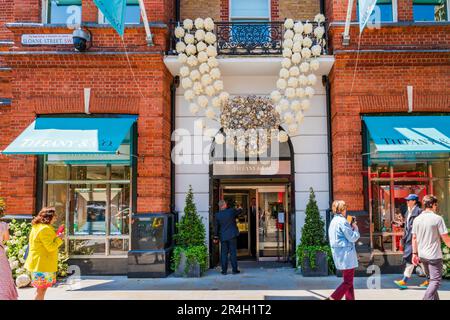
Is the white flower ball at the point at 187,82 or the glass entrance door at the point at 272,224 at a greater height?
the white flower ball at the point at 187,82

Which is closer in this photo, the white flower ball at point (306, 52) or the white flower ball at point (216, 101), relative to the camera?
the white flower ball at point (306, 52)

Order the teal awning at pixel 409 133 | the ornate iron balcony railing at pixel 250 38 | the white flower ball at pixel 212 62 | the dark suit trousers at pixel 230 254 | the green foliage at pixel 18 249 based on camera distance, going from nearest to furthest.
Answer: the teal awning at pixel 409 133 < the green foliage at pixel 18 249 < the white flower ball at pixel 212 62 < the dark suit trousers at pixel 230 254 < the ornate iron balcony railing at pixel 250 38

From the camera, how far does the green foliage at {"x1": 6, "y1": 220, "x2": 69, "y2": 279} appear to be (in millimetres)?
9461

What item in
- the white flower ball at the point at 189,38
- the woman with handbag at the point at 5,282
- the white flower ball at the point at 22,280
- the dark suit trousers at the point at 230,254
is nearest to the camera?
the woman with handbag at the point at 5,282

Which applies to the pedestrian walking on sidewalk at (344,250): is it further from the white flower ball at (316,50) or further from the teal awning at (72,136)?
the teal awning at (72,136)

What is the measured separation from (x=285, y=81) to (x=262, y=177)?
2.56 m

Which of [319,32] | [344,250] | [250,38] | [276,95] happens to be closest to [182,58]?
[250,38]

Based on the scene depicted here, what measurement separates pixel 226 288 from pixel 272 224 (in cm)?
387

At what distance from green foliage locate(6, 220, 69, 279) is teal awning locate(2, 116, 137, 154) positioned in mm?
1787

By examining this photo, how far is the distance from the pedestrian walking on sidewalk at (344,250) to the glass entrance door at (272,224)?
5337mm

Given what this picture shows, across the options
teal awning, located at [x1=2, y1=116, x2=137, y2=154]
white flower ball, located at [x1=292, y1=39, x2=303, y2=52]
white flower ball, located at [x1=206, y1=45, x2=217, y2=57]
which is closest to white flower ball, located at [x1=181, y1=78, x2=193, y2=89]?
white flower ball, located at [x1=206, y1=45, x2=217, y2=57]

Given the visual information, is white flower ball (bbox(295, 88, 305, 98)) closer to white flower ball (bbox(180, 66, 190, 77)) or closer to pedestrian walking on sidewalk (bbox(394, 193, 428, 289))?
white flower ball (bbox(180, 66, 190, 77))

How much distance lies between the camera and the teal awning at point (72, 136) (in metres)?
9.13

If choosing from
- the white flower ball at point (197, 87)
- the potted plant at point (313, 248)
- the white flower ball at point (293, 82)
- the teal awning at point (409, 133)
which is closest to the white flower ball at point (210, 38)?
the white flower ball at point (197, 87)
